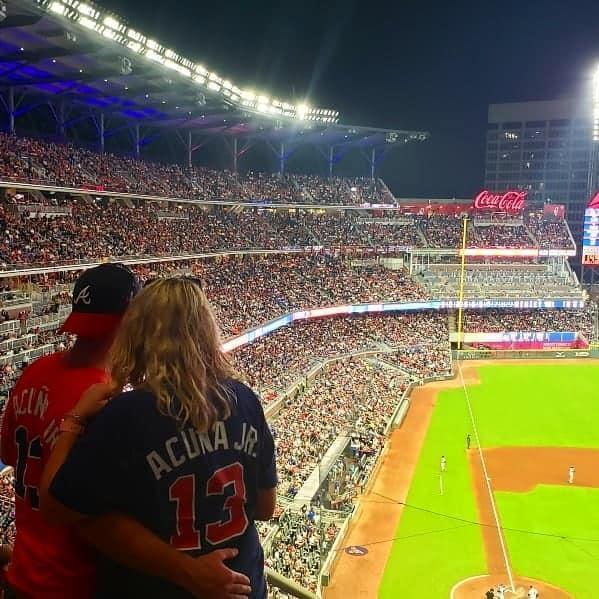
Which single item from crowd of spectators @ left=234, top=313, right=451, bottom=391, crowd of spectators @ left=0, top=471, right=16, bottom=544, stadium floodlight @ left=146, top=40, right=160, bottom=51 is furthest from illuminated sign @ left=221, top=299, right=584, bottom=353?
crowd of spectators @ left=0, top=471, right=16, bottom=544

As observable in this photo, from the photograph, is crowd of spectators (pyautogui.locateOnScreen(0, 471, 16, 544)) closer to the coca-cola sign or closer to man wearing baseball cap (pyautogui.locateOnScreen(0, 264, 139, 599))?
man wearing baseball cap (pyautogui.locateOnScreen(0, 264, 139, 599))

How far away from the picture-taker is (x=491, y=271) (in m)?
53.2

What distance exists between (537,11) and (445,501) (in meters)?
58.3

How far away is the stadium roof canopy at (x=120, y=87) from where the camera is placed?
76.5 ft

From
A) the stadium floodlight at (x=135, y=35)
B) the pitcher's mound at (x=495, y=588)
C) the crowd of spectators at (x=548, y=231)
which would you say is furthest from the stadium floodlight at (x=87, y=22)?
the crowd of spectators at (x=548, y=231)

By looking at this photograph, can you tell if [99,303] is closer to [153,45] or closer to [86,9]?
[86,9]

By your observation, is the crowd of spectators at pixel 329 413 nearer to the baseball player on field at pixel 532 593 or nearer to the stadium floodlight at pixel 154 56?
the baseball player on field at pixel 532 593

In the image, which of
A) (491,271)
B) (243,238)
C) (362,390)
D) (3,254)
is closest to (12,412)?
(3,254)

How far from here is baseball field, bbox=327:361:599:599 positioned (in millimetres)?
16297

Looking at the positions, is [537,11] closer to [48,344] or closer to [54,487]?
[48,344]

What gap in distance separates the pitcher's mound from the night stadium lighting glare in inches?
873

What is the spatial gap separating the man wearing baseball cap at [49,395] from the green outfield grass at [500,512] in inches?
581

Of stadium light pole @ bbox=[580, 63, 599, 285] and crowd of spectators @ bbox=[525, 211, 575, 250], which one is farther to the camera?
crowd of spectators @ bbox=[525, 211, 575, 250]

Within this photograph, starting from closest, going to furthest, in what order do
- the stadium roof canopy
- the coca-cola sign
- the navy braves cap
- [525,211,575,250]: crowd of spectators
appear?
the navy braves cap < the stadium roof canopy < [525,211,575,250]: crowd of spectators < the coca-cola sign
